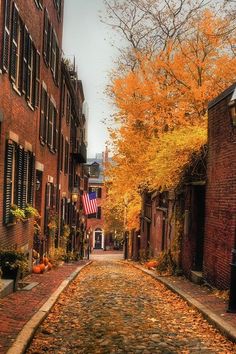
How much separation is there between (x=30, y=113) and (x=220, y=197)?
248 inches

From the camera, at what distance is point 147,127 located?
26.4 meters

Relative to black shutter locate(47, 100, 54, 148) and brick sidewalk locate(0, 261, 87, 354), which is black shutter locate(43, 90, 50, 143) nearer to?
black shutter locate(47, 100, 54, 148)

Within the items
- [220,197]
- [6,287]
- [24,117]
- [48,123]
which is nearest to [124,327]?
[6,287]

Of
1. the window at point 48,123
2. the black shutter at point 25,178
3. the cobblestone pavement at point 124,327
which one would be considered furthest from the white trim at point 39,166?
the cobblestone pavement at point 124,327

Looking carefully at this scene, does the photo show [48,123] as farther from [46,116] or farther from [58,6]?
[58,6]

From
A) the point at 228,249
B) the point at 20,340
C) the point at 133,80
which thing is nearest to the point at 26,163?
the point at 228,249

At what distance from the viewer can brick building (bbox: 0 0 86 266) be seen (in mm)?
11859

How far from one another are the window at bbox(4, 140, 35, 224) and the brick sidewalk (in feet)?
6.19

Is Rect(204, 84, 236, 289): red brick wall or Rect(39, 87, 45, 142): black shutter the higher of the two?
Rect(39, 87, 45, 142): black shutter

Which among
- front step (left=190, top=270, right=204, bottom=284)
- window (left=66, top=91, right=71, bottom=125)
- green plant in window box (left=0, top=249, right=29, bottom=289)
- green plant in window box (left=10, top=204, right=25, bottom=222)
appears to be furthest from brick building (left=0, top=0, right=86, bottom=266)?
front step (left=190, top=270, right=204, bottom=284)

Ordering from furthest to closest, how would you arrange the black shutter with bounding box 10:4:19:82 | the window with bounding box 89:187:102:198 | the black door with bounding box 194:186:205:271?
the window with bounding box 89:187:102:198 → the black door with bounding box 194:186:205:271 → the black shutter with bounding box 10:4:19:82

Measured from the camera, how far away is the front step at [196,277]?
554 inches

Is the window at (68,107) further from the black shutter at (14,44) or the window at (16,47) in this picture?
the black shutter at (14,44)

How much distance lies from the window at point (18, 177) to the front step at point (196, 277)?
5126 millimetres
